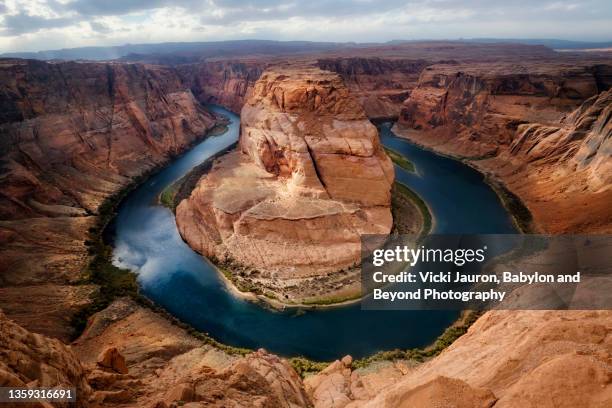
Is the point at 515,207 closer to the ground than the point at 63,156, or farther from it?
closer to the ground

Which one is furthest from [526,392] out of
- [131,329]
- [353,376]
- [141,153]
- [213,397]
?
[141,153]

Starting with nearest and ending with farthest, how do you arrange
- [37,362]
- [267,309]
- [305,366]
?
[37,362], [305,366], [267,309]

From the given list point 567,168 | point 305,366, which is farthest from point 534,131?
point 305,366

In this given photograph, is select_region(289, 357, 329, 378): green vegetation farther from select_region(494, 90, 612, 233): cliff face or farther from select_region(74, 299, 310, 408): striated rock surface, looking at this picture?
select_region(494, 90, 612, 233): cliff face

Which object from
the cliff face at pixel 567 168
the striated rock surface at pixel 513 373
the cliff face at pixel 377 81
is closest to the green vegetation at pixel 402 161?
the cliff face at pixel 567 168

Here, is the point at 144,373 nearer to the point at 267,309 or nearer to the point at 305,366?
the point at 305,366

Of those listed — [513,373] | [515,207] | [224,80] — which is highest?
[224,80]

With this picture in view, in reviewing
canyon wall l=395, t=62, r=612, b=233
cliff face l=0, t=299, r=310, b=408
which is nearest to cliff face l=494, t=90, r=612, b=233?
canyon wall l=395, t=62, r=612, b=233
